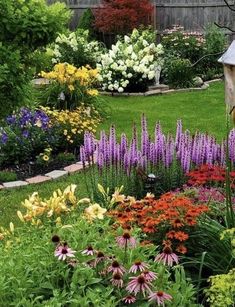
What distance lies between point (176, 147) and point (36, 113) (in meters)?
3.45

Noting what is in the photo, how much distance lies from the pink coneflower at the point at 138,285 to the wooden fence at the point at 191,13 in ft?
46.9

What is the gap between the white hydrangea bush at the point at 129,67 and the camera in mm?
12920

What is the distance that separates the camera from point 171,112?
36.6 ft

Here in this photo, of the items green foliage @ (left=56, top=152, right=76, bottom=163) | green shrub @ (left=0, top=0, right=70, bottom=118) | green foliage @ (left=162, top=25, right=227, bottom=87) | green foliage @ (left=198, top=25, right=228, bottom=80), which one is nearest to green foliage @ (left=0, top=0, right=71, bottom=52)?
green shrub @ (left=0, top=0, right=70, bottom=118)

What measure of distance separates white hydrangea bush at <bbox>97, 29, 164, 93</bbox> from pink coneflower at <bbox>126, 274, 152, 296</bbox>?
989 centimetres

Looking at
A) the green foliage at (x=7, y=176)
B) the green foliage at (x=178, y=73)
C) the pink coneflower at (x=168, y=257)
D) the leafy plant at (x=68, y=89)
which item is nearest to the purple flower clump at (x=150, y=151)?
the pink coneflower at (x=168, y=257)

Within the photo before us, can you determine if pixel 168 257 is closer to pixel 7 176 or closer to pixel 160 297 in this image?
pixel 160 297

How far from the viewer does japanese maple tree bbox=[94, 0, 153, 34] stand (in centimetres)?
1580

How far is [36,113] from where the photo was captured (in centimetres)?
861

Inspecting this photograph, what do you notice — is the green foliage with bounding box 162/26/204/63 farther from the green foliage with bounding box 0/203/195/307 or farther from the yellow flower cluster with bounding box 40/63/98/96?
the green foliage with bounding box 0/203/195/307

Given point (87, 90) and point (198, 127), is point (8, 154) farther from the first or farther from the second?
point (198, 127)

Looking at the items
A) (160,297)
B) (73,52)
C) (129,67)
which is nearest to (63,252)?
(160,297)

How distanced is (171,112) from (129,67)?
7.71 ft

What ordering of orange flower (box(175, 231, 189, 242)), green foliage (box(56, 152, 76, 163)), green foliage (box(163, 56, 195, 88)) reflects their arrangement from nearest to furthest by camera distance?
orange flower (box(175, 231, 189, 242))
green foliage (box(56, 152, 76, 163))
green foliage (box(163, 56, 195, 88))
